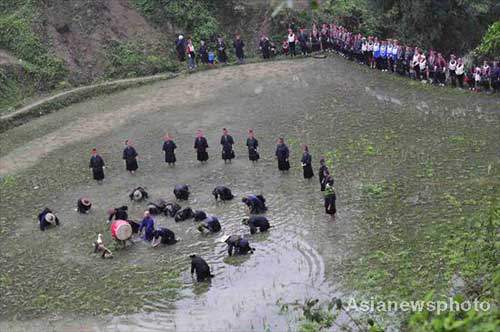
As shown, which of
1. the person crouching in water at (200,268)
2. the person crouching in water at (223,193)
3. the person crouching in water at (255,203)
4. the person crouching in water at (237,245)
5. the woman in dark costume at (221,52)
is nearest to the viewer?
the person crouching in water at (200,268)

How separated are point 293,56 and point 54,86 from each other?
11.0 m

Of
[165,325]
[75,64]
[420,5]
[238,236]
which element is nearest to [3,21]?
[75,64]

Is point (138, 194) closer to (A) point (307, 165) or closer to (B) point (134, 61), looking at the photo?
(A) point (307, 165)

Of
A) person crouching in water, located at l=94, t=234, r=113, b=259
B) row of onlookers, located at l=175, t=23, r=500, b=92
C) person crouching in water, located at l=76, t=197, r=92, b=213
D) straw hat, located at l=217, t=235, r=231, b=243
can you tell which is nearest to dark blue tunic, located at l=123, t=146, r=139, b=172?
person crouching in water, located at l=76, t=197, r=92, b=213

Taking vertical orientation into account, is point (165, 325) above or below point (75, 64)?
below

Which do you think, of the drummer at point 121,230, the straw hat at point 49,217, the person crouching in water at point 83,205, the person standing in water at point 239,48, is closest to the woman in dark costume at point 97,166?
the person crouching in water at point 83,205

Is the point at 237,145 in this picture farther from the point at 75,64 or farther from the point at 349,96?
the point at 75,64

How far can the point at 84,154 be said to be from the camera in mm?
25406

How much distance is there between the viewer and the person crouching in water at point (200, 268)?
16.1m

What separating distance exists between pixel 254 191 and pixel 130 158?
458 cm

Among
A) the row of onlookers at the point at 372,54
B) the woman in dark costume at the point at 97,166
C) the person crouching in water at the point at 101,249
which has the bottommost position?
the person crouching in water at the point at 101,249

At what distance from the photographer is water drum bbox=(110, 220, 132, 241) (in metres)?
18.2

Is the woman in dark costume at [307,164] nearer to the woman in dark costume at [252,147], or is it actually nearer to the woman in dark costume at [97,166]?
the woman in dark costume at [252,147]

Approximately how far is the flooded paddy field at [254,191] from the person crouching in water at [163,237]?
0.22m
